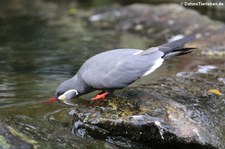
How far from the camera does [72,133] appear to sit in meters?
4.57

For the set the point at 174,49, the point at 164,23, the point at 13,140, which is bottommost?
the point at 164,23

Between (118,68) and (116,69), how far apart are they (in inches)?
1.0

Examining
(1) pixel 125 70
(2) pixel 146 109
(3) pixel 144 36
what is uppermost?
(1) pixel 125 70

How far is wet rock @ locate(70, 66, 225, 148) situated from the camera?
14.1 ft

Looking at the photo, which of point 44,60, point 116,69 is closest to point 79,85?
point 116,69

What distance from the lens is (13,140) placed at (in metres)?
3.91

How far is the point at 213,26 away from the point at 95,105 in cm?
702

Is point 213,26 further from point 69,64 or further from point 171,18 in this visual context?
point 69,64

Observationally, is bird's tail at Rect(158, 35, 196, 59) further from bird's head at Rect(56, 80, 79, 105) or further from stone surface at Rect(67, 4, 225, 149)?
bird's head at Rect(56, 80, 79, 105)

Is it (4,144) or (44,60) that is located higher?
(4,144)

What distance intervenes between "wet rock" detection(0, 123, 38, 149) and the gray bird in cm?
107

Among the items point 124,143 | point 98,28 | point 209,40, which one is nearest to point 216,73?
point 124,143

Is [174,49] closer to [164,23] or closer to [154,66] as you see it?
[154,66]

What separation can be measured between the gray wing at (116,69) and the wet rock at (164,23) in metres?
4.49
